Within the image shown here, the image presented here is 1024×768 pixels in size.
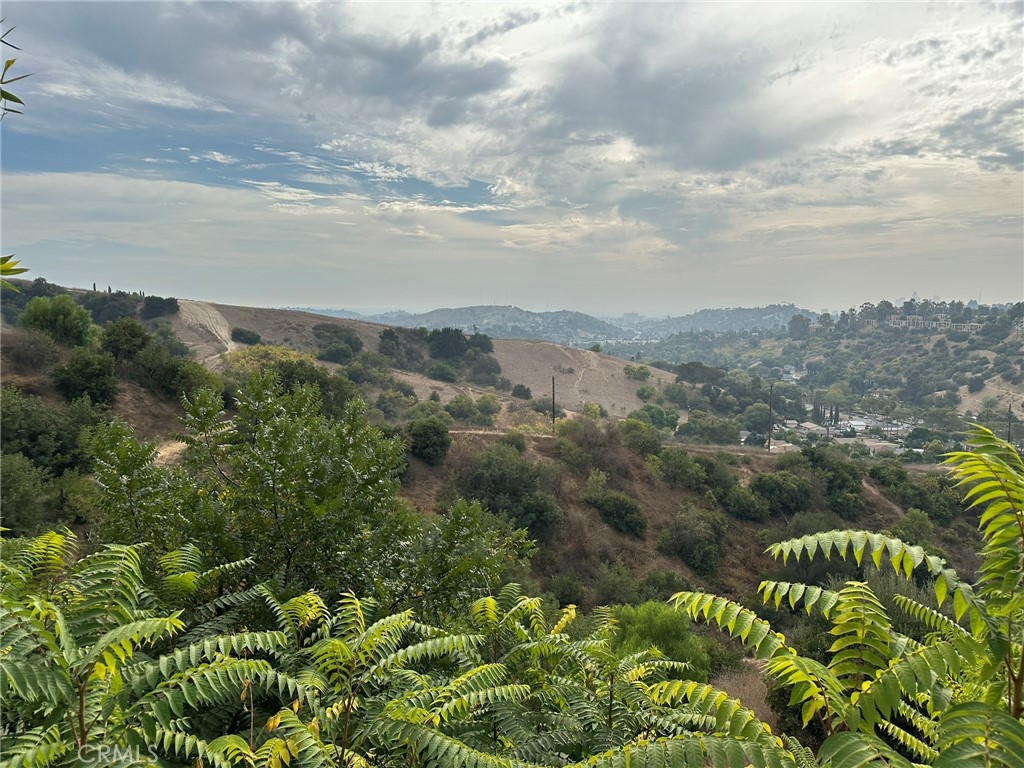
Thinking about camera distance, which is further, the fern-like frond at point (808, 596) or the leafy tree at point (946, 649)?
the fern-like frond at point (808, 596)

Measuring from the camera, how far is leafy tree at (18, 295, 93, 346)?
109 ft

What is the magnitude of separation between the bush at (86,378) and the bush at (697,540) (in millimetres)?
30287

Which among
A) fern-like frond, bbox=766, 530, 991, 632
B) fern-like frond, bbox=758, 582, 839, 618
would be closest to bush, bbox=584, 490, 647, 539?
fern-like frond, bbox=758, 582, 839, 618

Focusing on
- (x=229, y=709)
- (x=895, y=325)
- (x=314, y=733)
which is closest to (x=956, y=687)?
(x=314, y=733)

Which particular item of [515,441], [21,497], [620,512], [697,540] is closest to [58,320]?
[21,497]

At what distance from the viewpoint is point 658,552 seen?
32.2 m

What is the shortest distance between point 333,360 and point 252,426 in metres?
64.9

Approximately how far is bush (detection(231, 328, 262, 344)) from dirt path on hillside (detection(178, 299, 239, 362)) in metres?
0.77

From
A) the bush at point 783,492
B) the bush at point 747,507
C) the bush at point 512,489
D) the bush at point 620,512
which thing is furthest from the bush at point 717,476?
the bush at point 512,489

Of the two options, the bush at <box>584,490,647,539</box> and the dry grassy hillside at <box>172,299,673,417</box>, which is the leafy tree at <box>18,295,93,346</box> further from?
Answer: the bush at <box>584,490,647,539</box>

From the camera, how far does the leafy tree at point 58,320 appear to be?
3312 centimetres

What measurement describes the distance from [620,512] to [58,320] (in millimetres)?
35637

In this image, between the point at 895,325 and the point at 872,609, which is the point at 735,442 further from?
the point at 895,325

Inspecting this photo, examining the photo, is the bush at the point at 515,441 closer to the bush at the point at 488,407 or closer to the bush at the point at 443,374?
the bush at the point at 488,407
